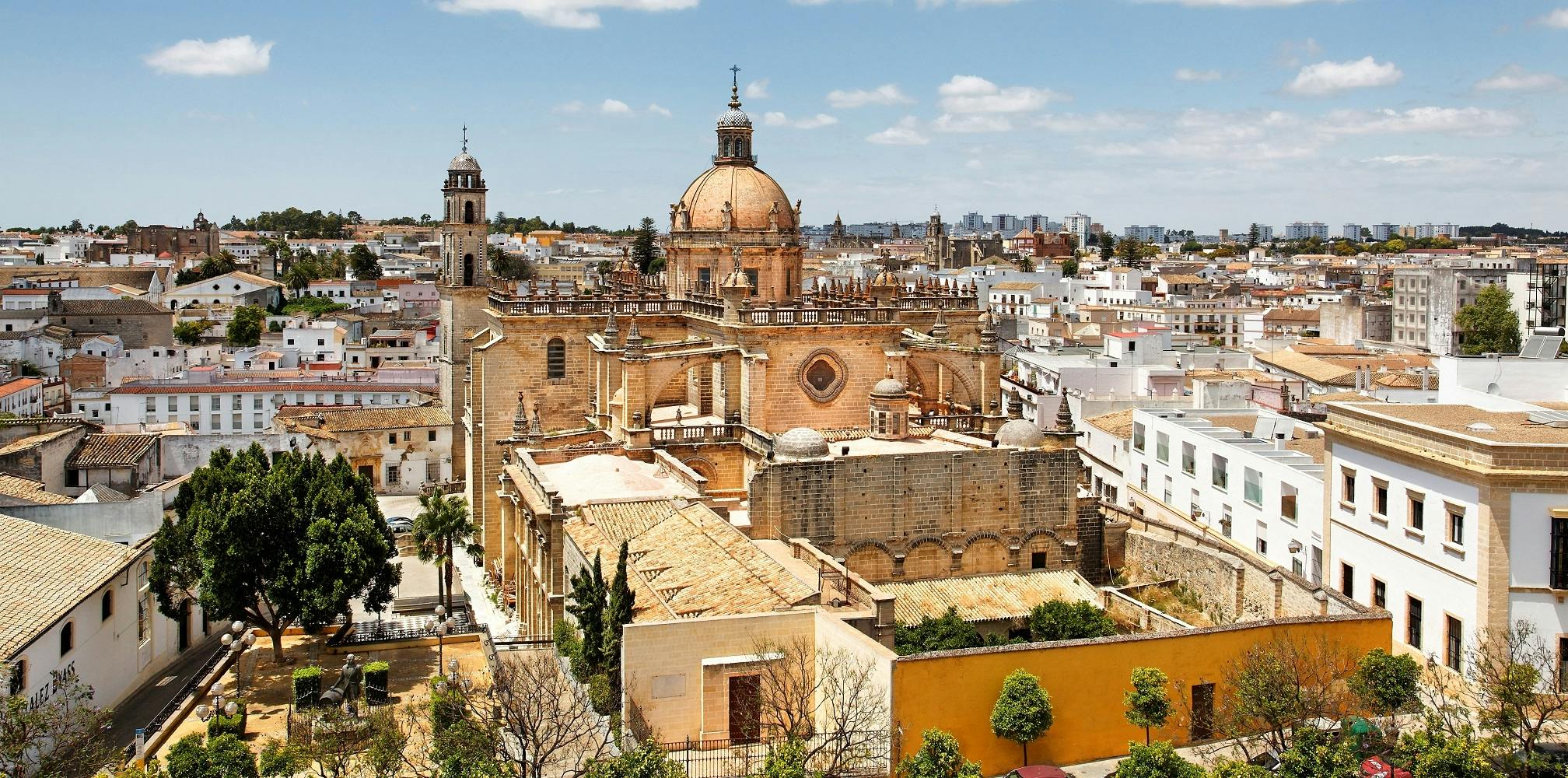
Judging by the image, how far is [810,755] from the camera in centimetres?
1803

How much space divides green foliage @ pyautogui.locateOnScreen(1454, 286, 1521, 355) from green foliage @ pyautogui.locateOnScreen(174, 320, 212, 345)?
75055mm

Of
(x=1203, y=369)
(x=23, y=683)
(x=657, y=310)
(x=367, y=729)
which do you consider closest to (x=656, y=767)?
(x=367, y=729)

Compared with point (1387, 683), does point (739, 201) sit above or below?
above

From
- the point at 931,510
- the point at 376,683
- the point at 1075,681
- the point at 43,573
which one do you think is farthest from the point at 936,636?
the point at 43,573

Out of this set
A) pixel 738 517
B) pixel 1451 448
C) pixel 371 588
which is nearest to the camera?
pixel 1451 448

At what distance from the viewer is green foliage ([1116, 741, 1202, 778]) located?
17.5 m

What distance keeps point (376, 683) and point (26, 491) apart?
42.4 ft

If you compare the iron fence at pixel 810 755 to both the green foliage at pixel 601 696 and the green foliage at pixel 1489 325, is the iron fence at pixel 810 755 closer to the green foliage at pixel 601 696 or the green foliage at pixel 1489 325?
the green foliage at pixel 601 696

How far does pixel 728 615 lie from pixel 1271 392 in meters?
30.6

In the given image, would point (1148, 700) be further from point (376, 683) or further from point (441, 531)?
point (441, 531)

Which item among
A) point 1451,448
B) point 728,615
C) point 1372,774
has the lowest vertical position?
point 1372,774

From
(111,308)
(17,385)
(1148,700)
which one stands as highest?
(111,308)

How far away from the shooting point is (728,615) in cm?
2061

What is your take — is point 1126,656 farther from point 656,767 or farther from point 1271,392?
point 1271,392
